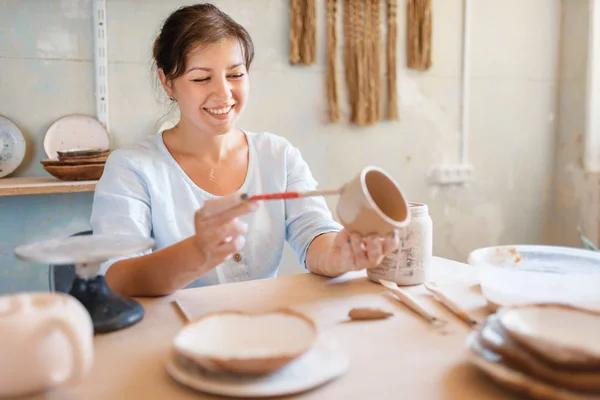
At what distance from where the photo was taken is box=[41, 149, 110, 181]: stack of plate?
2037 mm

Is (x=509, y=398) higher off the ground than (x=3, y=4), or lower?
lower

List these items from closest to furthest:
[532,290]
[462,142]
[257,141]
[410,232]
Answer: [532,290], [410,232], [257,141], [462,142]

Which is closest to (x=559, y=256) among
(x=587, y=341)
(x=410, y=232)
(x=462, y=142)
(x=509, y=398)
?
(x=410, y=232)

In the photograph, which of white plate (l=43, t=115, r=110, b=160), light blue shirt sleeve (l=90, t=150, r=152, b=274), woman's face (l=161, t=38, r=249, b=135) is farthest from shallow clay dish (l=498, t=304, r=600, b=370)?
→ white plate (l=43, t=115, r=110, b=160)

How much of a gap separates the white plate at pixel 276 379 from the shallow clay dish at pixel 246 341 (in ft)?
0.05

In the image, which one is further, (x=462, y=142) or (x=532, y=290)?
(x=462, y=142)

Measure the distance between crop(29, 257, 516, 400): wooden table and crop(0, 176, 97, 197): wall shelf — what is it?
3.54 feet

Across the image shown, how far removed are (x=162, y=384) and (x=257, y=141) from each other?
1019 millimetres

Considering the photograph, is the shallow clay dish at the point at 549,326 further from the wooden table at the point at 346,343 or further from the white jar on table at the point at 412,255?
the white jar on table at the point at 412,255

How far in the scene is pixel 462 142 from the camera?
10.2ft

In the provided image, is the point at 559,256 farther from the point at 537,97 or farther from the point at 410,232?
the point at 537,97

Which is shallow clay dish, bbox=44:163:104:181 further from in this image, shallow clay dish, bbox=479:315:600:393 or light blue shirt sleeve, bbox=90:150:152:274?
shallow clay dish, bbox=479:315:600:393

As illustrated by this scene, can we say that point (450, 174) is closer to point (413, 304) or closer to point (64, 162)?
point (64, 162)

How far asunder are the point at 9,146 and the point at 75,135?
Result: 24 centimetres
